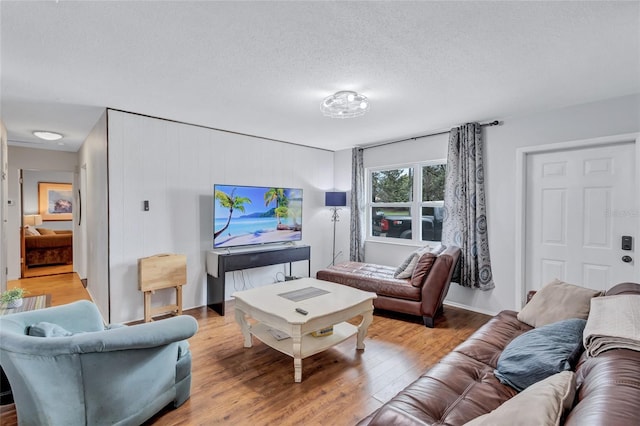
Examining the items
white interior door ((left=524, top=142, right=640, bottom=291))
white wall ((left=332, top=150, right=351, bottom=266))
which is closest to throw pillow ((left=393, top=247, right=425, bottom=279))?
white interior door ((left=524, top=142, right=640, bottom=291))

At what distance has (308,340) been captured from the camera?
8.23 ft

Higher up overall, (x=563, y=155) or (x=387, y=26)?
(x=387, y=26)

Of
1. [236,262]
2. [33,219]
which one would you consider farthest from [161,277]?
[33,219]

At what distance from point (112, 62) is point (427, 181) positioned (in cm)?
382

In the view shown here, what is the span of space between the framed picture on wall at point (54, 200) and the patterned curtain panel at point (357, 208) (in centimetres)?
732

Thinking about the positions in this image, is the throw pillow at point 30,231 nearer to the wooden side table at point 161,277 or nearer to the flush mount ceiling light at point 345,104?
the wooden side table at point 161,277

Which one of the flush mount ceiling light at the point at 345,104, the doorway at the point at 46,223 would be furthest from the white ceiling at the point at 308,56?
the doorway at the point at 46,223

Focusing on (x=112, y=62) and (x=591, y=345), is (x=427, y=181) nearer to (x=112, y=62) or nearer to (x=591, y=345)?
(x=591, y=345)

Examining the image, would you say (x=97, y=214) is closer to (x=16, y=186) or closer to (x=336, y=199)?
(x=16, y=186)

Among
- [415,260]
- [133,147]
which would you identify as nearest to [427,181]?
[415,260]

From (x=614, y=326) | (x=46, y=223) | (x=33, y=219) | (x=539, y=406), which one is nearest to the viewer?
(x=539, y=406)

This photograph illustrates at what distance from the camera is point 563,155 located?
3211 mm

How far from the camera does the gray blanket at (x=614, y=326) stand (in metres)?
1.23

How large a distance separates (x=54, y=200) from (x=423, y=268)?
349 inches
